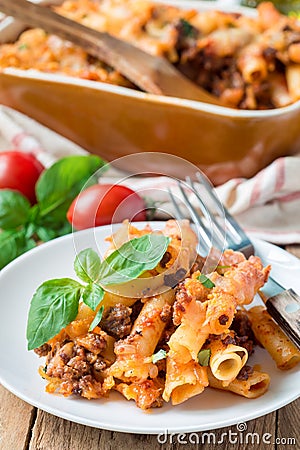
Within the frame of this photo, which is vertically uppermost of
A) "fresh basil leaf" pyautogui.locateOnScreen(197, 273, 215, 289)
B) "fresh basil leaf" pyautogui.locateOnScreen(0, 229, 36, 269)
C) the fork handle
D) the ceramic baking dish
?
"fresh basil leaf" pyautogui.locateOnScreen(197, 273, 215, 289)

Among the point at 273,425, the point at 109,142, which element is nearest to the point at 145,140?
the point at 109,142

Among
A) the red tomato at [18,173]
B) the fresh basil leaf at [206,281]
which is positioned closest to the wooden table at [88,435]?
the fresh basil leaf at [206,281]

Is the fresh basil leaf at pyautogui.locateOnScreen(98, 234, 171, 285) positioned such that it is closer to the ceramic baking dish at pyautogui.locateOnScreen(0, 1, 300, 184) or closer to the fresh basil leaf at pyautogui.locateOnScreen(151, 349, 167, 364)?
the fresh basil leaf at pyautogui.locateOnScreen(151, 349, 167, 364)

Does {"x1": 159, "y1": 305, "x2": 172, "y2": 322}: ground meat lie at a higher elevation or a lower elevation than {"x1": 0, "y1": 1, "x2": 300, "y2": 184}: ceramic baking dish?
higher

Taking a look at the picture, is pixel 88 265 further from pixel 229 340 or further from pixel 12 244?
pixel 12 244

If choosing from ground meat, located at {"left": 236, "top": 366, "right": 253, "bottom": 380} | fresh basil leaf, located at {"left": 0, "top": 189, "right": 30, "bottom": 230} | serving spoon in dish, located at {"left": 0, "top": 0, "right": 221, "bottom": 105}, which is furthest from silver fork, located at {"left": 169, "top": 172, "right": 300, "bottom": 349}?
serving spoon in dish, located at {"left": 0, "top": 0, "right": 221, "bottom": 105}

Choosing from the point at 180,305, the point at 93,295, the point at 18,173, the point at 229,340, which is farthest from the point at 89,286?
the point at 18,173

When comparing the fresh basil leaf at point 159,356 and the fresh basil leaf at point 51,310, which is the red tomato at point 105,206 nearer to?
the fresh basil leaf at point 51,310
